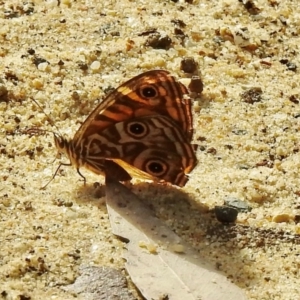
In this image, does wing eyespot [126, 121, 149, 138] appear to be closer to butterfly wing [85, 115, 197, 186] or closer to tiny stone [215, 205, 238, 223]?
butterfly wing [85, 115, 197, 186]

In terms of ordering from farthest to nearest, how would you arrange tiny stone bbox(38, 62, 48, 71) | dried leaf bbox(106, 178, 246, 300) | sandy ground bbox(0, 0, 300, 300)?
tiny stone bbox(38, 62, 48, 71)
sandy ground bbox(0, 0, 300, 300)
dried leaf bbox(106, 178, 246, 300)

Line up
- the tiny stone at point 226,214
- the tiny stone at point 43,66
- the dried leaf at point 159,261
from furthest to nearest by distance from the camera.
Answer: the tiny stone at point 43,66 → the tiny stone at point 226,214 → the dried leaf at point 159,261

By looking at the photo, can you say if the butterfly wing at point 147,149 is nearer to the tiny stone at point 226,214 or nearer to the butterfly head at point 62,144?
the butterfly head at point 62,144

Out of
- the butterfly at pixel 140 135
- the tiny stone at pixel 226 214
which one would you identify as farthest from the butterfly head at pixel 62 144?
the tiny stone at pixel 226 214

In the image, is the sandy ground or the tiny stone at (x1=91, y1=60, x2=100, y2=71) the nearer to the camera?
the sandy ground

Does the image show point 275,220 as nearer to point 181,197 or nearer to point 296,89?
point 181,197

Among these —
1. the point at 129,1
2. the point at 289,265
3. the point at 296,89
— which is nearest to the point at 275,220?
the point at 289,265

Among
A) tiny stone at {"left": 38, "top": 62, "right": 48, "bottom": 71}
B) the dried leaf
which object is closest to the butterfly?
the dried leaf
